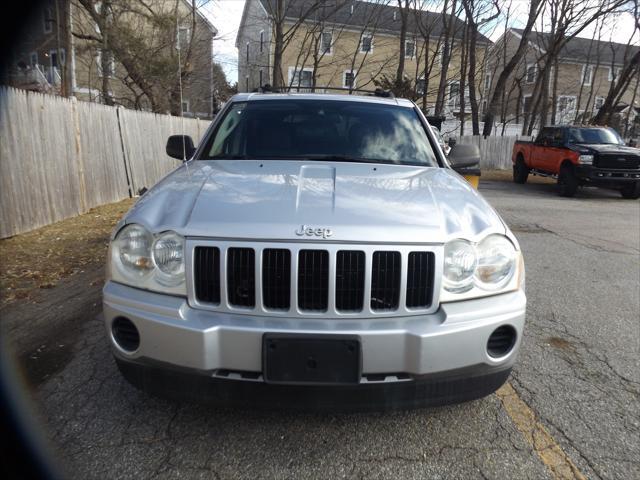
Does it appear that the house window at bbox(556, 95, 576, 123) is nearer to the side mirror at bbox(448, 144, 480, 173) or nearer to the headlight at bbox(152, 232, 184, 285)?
the side mirror at bbox(448, 144, 480, 173)

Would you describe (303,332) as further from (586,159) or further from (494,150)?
(494,150)

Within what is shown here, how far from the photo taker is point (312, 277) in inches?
80.7

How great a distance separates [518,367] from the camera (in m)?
3.14

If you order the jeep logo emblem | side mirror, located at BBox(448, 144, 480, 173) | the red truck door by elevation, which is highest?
side mirror, located at BBox(448, 144, 480, 173)

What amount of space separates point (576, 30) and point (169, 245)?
24085 millimetres

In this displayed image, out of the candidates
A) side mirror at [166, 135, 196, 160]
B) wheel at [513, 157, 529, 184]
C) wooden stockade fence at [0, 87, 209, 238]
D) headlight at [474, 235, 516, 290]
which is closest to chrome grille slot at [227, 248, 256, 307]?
headlight at [474, 235, 516, 290]

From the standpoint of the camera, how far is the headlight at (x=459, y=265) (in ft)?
7.00

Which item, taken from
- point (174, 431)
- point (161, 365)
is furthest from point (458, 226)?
→ point (174, 431)

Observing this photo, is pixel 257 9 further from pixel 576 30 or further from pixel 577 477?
pixel 577 477

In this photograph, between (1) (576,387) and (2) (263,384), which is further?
(1) (576,387)

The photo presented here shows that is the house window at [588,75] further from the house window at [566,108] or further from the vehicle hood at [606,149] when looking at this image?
the vehicle hood at [606,149]

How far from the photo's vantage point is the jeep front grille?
6.66 ft

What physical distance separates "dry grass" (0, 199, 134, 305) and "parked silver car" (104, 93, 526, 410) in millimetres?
2949

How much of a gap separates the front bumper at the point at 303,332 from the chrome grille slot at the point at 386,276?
11 cm
